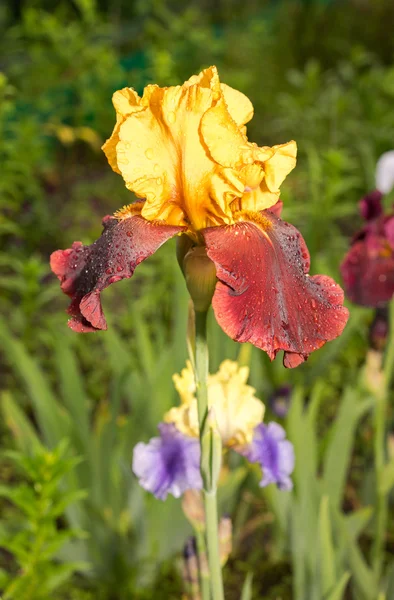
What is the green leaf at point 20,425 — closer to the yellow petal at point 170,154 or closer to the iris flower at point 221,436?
the iris flower at point 221,436

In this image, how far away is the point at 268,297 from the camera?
2.55ft

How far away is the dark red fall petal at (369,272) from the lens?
160cm

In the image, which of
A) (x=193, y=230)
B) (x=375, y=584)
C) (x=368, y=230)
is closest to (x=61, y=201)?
(x=368, y=230)

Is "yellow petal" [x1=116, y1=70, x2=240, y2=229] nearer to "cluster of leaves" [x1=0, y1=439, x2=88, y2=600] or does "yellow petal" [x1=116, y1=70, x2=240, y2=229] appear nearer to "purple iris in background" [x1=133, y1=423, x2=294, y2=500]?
"purple iris in background" [x1=133, y1=423, x2=294, y2=500]

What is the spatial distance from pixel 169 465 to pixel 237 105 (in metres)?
0.54

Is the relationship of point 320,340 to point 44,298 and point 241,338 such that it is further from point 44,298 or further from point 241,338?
point 44,298

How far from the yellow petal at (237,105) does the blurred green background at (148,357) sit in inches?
31.0

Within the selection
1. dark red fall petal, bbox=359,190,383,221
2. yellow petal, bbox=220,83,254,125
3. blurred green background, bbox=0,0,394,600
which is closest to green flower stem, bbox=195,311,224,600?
yellow petal, bbox=220,83,254,125

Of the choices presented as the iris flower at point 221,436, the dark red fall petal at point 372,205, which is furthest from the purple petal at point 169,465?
the dark red fall petal at point 372,205

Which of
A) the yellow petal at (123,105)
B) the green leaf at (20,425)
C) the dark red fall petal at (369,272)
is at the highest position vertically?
the dark red fall petal at (369,272)

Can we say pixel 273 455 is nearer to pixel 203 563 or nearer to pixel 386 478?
pixel 203 563


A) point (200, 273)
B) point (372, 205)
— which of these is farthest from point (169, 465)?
point (372, 205)

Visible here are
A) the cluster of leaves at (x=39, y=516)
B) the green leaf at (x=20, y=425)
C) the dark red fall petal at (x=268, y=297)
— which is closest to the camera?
the dark red fall petal at (x=268, y=297)

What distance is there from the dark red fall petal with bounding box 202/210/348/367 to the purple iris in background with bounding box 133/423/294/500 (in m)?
0.30
